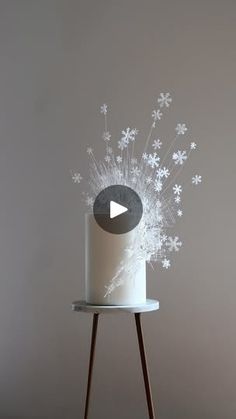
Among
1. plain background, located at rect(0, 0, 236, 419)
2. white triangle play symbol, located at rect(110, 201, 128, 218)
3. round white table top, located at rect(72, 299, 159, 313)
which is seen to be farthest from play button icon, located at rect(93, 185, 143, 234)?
plain background, located at rect(0, 0, 236, 419)

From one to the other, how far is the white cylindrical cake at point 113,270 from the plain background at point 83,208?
1.66ft

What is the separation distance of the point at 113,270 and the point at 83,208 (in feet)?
2.02

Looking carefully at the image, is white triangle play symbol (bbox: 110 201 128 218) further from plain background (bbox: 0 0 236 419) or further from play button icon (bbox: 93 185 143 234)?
plain background (bbox: 0 0 236 419)

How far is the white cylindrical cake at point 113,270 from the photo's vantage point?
1.55 metres

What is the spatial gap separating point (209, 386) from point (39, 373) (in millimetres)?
650

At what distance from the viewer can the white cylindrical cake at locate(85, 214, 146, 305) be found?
1555 mm

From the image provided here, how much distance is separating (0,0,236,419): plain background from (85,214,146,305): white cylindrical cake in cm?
51

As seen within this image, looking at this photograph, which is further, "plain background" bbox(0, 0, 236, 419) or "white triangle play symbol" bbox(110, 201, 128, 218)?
"plain background" bbox(0, 0, 236, 419)

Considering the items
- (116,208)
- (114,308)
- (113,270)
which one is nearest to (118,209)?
(116,208)

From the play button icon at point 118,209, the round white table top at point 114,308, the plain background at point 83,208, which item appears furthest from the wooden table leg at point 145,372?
the plain background at point 83,208

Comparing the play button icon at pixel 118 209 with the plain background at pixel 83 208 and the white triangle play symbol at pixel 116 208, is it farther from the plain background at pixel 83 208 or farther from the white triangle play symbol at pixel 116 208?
the plain background at pixel 83 208

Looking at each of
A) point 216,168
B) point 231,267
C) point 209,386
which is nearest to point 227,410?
point 209,386

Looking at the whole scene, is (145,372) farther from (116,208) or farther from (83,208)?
(83,208)

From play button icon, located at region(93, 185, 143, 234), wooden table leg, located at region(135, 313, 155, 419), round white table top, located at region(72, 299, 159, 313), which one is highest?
play button icon, located at region(93, 185, 143, 234)
